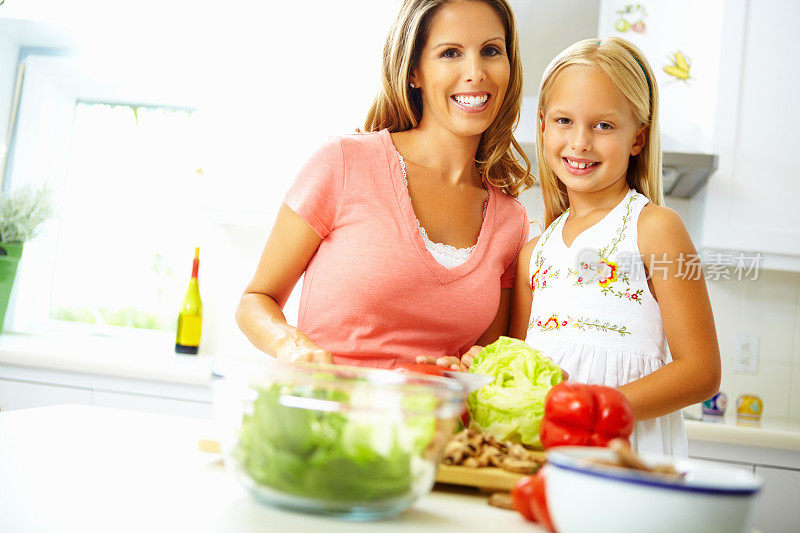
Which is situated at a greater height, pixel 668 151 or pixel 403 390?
pixel 668 151

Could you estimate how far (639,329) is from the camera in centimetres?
127

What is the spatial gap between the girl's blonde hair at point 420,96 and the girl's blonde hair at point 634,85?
0.10 metres

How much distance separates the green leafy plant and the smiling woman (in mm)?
1886

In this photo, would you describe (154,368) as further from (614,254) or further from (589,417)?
(589,417)

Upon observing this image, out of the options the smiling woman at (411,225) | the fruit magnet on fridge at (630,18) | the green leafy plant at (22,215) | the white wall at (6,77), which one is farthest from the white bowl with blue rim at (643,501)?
the white wall at (6,77)

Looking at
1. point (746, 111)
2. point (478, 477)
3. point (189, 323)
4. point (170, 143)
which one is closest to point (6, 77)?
point (170, 143)

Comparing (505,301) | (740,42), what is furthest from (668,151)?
(505,301)

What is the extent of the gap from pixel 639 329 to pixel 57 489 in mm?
965

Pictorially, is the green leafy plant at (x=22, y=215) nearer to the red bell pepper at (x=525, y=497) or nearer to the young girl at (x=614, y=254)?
the young girl at (x=614, y=254)

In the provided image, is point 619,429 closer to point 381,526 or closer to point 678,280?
point 381,526

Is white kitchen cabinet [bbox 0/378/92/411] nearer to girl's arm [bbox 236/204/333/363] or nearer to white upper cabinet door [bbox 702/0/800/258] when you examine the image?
girl's arm [bbox 236/204/333/363]

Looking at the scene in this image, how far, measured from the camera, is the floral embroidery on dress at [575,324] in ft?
4.19

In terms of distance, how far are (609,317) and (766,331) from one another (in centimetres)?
178

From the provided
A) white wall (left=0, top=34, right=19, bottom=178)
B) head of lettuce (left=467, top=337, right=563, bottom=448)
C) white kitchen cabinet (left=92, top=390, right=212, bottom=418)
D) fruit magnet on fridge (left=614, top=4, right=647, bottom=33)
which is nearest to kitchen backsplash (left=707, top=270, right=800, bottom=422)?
fruit magnet on fridge (left=614, top=4, right=647, bottom=33)
